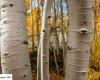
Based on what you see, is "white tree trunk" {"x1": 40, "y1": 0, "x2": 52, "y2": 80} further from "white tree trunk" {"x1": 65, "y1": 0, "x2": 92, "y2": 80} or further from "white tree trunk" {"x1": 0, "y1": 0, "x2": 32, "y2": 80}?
"white tree trunk" {"x1": 65, "y1": 0, "x2": 92, "y2": 80}

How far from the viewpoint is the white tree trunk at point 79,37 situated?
1471mm

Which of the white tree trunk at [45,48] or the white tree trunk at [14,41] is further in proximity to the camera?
the white tree trunk at [45,48]

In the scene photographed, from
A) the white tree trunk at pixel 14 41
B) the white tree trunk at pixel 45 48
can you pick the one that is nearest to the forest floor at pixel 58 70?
the white tree trunk at pixel 45 48

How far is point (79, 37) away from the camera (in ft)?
4.91

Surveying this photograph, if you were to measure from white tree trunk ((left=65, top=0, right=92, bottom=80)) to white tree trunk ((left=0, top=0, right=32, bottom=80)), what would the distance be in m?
0.29

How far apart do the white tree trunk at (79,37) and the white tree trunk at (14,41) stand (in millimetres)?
286

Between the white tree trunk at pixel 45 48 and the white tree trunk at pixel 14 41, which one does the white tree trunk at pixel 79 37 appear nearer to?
the white tree trunk at pixel 14 41

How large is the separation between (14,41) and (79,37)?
0.39 metres

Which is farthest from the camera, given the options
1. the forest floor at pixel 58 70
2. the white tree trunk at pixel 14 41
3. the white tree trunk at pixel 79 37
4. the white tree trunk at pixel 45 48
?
the forest floor at pixel 58 70

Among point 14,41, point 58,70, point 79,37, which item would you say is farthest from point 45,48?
point 58,70

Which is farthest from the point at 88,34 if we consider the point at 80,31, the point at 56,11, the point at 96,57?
the point at 56,11

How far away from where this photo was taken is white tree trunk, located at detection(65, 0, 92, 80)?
1471mm

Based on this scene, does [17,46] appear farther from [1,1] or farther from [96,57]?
[96,57]

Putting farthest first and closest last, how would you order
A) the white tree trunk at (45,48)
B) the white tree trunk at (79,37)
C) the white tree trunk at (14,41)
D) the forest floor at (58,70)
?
1. the forest floor at (58,70)
2. the white tree trunk at (45,48)
3. the white tree trunk at (14,41)
4. the white tree trunk at (79,37)
